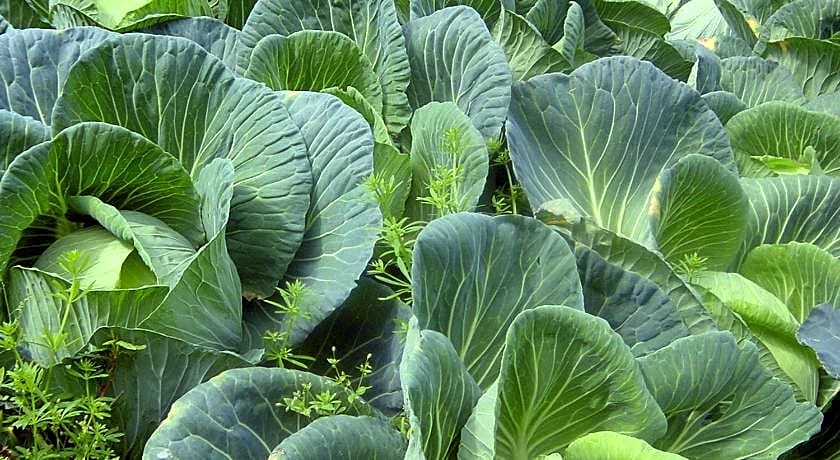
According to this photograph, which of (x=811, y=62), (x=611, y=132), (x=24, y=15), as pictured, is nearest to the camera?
(x=611, y=132)

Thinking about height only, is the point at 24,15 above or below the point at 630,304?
above

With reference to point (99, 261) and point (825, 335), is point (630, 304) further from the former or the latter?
point (99, 261)

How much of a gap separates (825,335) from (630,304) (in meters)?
0.34

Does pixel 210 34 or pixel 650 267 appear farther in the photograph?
pixel 210 34

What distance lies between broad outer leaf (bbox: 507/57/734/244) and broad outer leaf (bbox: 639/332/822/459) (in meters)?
0.41

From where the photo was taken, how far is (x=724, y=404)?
118 cm

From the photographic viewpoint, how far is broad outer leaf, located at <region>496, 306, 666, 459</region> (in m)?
1.02

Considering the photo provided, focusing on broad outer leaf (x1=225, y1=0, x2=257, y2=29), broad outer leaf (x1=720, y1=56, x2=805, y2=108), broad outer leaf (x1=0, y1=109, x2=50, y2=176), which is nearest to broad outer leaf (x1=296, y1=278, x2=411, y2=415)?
broad outer leaf (x1=0, y1=109, x2=50, y2=176)

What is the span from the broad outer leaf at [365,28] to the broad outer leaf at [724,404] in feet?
2.49

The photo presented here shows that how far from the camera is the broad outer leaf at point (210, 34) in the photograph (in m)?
1.66

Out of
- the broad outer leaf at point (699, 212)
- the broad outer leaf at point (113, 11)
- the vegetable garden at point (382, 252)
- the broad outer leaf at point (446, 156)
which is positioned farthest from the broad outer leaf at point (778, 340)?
the broad outer leaf at point (113, 11)

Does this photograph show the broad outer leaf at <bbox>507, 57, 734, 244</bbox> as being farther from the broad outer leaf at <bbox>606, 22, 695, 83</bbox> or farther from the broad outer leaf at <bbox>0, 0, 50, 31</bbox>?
the broad outer leaf at <bbox>0, 0, 50, 31</bbox>

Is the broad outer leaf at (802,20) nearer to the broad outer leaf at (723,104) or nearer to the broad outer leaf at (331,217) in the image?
the broad outer leaf at (723,104)

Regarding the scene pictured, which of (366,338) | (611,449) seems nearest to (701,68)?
(366,338)
